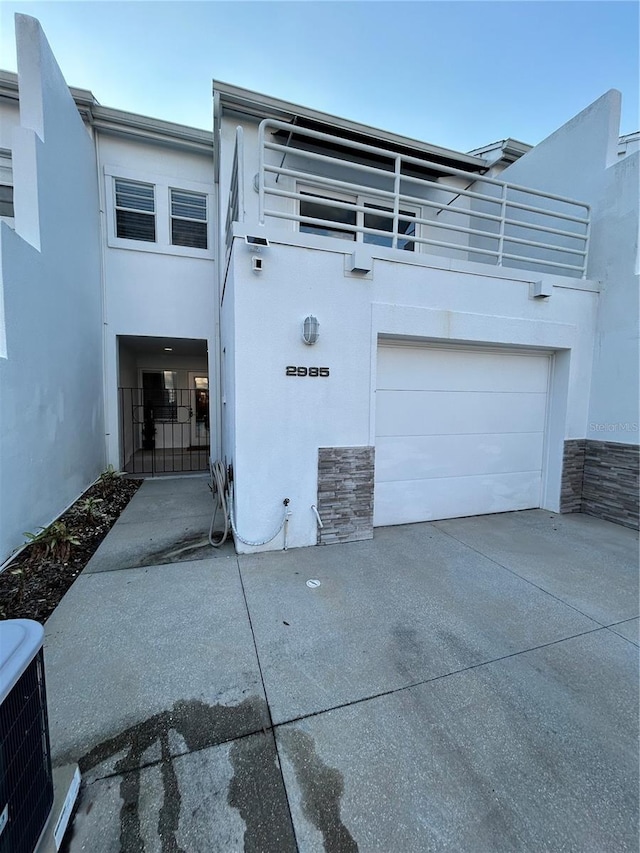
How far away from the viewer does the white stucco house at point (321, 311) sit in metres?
3.76

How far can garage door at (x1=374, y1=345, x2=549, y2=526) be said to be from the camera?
4.57 m

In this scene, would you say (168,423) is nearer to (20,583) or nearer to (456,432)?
(20,583)

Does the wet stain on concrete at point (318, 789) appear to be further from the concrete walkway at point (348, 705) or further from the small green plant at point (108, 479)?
the small green plant at point (108, 479)

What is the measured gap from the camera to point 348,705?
1.96 metres

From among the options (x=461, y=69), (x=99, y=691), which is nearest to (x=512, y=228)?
(x=461, y=69)

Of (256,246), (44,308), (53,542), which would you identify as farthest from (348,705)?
(44,308)

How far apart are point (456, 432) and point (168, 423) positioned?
27.5 feet

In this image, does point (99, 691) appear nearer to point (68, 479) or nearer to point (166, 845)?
point (166, 845)

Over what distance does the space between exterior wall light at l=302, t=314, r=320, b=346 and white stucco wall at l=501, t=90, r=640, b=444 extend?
13.6 feet

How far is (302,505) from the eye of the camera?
13.0 ft

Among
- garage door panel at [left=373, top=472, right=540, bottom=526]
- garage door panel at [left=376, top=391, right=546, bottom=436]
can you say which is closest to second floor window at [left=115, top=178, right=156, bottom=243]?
garage door panel at [left=376, top=391, right=546, bottom=436]

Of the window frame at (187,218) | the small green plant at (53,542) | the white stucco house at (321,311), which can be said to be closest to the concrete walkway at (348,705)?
the small green plant at (53,542)

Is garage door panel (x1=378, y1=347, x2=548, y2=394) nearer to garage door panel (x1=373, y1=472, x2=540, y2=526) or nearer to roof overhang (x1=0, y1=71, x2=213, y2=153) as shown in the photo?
garage door panel (x1=373, y1=472, x2=540, y2=526)

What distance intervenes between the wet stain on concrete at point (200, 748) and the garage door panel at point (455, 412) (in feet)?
10.7
